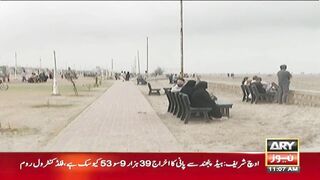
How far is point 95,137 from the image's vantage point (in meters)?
3.86

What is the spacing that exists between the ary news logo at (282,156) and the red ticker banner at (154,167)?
→ 0.01m

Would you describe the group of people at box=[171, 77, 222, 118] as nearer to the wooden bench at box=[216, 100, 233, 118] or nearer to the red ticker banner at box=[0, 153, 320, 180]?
the wooden bench at box=[216, 100, 233, 118]

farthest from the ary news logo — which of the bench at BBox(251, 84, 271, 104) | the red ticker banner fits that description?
the bench at BBox(251, 84, 271, 104)

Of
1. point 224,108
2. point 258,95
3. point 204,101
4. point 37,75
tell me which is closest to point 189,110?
point 204,101

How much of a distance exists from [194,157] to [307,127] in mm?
1988

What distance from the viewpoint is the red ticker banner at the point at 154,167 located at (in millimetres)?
3016

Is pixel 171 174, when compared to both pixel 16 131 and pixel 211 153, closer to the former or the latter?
pixel 211 153

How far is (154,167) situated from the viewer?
119 inches

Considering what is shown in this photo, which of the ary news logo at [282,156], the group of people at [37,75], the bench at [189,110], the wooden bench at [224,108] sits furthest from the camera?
the wooden bench at [224,108]

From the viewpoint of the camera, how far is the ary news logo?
3.00m

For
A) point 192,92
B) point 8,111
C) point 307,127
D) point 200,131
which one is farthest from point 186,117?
point 8,111

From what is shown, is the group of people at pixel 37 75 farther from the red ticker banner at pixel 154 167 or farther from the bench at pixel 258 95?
the bench at pixel 258 95

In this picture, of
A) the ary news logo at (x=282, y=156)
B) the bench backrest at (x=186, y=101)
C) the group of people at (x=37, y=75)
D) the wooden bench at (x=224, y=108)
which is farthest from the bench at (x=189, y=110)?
the ary news logo at (x=282, y=156)

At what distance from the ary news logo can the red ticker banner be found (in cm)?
1
